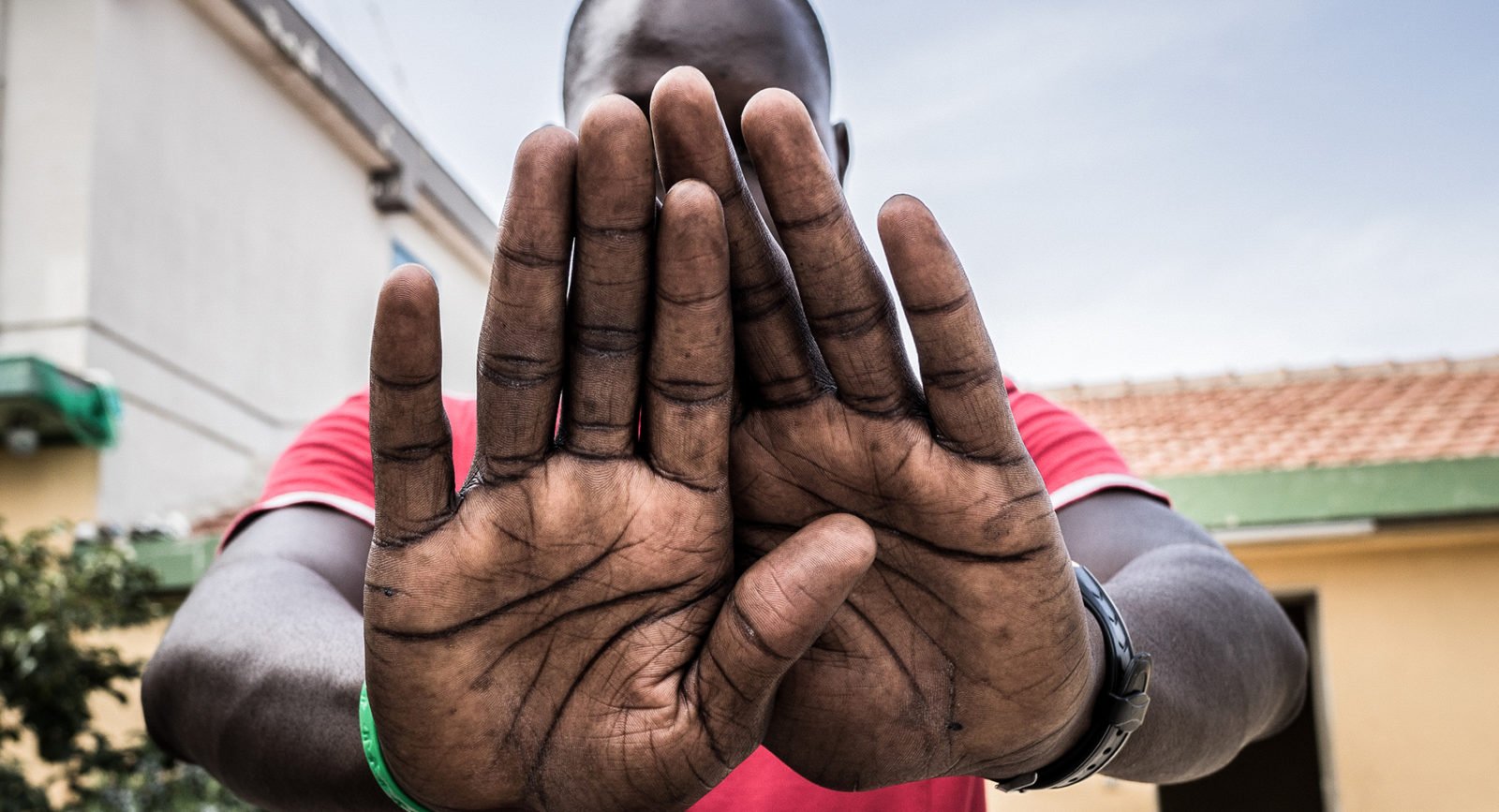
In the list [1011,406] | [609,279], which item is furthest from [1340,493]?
[609,279]

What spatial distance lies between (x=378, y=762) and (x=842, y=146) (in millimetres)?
1417

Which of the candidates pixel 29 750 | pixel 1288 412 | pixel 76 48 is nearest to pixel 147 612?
pixel 29 750

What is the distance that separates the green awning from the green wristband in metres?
6.76

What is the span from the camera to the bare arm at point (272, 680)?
4.44 ft

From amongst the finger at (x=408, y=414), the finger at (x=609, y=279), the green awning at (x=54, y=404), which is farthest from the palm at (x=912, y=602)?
the green awning at (x=54, y=404)

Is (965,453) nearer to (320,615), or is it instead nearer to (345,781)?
(345,781)

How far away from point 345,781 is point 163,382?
27.5 ft

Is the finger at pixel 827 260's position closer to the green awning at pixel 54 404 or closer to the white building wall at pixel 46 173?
the green awning at pixel 54 404

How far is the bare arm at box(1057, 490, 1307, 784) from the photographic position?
4.71ft

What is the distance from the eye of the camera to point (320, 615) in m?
1.53

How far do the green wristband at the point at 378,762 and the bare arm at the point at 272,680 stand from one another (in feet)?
0.26

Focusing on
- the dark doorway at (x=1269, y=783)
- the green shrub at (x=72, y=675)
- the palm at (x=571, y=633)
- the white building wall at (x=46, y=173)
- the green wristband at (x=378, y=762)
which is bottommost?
the dark doorway at (x=1269, y=783)

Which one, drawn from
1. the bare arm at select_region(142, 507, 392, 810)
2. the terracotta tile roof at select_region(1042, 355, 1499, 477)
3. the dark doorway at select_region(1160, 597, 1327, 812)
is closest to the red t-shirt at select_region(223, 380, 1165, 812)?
the bare arm at select_region(142, 507, 392, 810)

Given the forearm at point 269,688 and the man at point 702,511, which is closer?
the man at point 702,511
